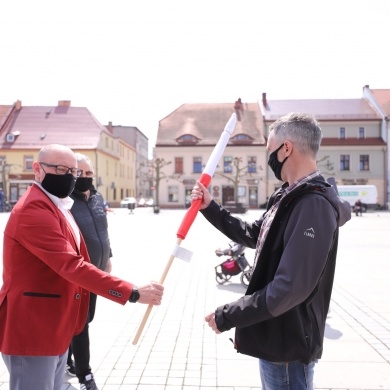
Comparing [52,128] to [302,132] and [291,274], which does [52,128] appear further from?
[291,274]

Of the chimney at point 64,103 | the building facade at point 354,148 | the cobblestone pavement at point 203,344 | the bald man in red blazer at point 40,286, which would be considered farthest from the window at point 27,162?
the bald man in red blazer at point 40,286

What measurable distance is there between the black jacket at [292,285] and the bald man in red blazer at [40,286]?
0.58 metres

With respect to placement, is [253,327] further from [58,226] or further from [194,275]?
[194,275]

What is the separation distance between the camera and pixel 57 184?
9.11 ft

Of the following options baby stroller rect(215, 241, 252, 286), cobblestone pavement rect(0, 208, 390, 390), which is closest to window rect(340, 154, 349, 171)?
cobblestone pavement rect(0, 208, 390, 390)

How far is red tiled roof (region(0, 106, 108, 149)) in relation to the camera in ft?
181

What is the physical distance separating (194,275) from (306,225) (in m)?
7.89

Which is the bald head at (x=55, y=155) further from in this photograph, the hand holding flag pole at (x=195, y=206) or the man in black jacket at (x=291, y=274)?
the man in black jacket at (x=291, y=274)

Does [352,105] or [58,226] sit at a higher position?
[352,105]

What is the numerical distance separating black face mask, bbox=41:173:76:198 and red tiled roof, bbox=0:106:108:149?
175ft

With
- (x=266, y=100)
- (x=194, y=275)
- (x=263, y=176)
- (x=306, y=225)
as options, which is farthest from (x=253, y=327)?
(x=266, y=100)

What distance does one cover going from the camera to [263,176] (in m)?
56.0

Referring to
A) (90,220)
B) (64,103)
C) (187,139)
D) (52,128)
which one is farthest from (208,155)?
(90,220)

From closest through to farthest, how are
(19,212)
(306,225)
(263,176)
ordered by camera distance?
(306,225), (19,212), (263,176)
